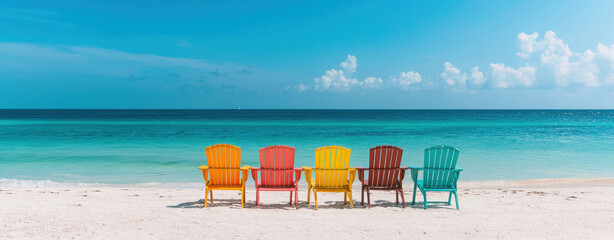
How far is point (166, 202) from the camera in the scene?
671 centimetres

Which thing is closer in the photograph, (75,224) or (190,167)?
(75,224)

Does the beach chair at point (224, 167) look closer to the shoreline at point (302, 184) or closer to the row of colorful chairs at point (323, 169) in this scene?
the row of colorful chairs at point (323, 169)

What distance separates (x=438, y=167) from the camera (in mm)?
6199

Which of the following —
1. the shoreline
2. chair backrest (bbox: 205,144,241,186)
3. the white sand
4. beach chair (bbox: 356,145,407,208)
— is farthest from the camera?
→ the shoreline

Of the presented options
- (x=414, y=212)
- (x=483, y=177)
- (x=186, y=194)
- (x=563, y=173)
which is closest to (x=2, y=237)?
(x=186, y=194)

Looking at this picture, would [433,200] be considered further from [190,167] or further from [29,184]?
[29,184]

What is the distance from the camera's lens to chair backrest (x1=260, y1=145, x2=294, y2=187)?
6082 mm

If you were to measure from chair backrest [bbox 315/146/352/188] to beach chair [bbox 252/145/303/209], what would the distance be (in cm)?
39

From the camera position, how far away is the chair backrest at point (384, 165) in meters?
6.21

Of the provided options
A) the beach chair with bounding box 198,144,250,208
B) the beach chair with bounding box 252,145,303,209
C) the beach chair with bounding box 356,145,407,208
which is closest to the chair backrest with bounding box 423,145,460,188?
the beach chair with bounding box 356,145,407,208

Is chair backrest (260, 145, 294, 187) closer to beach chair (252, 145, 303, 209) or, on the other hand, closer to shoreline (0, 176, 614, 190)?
beach chair (252, 145, 303, 209)

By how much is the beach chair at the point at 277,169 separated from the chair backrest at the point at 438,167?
6.84 ft

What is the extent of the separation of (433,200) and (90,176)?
30.1 feet

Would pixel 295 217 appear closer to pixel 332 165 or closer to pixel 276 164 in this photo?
pixel 276 164
